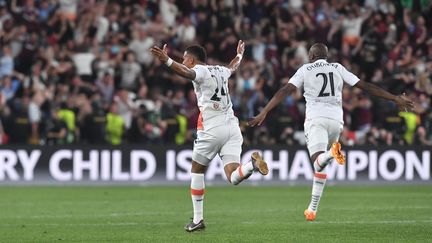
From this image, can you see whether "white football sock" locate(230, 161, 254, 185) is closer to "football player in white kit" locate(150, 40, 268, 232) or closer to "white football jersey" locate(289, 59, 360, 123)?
"football player in white kit" locate(150, 40, 268, 232)

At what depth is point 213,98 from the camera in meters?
13.6

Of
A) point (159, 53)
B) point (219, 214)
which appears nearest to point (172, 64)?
point (159, 53)

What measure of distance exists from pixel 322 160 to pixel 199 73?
2.17 meters

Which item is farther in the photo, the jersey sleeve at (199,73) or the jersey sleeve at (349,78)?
the jersey sleeve at (349,78)

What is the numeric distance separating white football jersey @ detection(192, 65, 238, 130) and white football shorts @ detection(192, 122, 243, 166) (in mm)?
Answer: 87

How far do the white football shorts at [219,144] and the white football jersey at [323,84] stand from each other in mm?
1377

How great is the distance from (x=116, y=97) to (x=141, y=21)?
315cm

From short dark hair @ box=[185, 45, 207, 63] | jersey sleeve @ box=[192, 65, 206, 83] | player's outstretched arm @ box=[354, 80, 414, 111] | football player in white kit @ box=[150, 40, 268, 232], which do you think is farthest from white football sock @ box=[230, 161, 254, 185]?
player's outstretched arm @ box=[354, 80, 414, 111]

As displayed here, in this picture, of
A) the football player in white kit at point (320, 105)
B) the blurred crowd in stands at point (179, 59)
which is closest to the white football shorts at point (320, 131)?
the football player in white kit at point (320, 105)

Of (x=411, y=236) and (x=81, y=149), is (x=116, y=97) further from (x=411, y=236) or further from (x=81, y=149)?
(x=411, y=236)

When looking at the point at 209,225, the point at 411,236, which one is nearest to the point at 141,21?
the point at 209,225

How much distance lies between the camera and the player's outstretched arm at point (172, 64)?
1246 cm

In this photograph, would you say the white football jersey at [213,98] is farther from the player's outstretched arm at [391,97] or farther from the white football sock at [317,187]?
the player's outstretched arm at [391,97]

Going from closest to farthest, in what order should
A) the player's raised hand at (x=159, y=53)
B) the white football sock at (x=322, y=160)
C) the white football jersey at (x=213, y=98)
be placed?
the player's raised hand at (x=159, y=53)
the white football jersey at (x=213, y=98)
the white football sock at (x=322, y=160)
